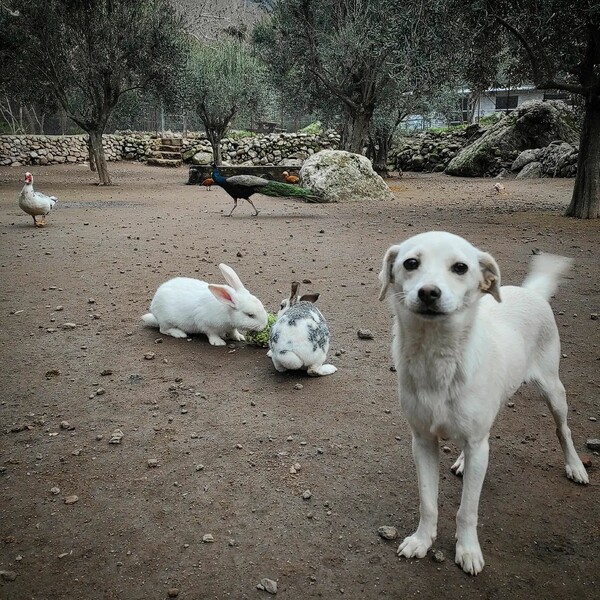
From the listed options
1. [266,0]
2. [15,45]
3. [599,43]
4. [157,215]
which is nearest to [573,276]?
[599,43]

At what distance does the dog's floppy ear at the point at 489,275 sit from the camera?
236 centimetres

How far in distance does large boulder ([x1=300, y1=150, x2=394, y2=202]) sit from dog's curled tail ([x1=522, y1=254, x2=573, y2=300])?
42.9ft

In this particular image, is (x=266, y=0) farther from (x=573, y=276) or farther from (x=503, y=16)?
(x=573, y=276)

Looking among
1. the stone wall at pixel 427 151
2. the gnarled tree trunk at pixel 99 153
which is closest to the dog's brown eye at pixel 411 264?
the gnarled tree trunk at pixel 99 153

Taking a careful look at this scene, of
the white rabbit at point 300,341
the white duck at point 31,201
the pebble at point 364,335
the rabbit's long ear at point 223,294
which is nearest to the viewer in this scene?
the white rabbit at point 300,341

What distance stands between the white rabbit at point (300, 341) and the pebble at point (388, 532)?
174 centimetres

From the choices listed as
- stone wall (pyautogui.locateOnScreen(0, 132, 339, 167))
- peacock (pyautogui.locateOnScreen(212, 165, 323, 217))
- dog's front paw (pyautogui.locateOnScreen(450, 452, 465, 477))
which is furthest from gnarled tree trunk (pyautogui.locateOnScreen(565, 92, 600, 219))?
stone wall (pyautogui.locateOnScreen(0, 132, 339, 167))

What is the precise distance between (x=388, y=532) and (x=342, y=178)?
14661mm

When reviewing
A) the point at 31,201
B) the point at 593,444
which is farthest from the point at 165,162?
the point at 593,444

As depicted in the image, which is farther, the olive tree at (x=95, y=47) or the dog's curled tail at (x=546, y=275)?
the olive tree at (x=95, y=47)

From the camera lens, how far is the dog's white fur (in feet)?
7.37

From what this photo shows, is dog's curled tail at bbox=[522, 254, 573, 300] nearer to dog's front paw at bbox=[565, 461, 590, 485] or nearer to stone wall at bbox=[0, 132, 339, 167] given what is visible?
dog's front paw at bbox=[565, 461, 590, 485]

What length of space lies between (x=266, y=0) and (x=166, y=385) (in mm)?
27162

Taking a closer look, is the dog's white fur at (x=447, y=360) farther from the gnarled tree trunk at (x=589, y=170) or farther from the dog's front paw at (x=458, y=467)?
the gnarled tree trunk at (x=589, y=170)
